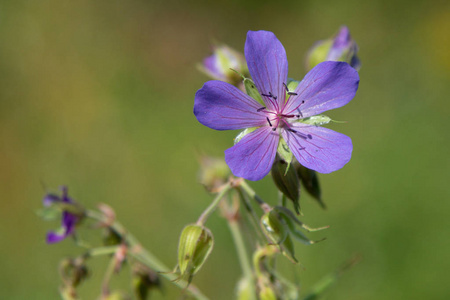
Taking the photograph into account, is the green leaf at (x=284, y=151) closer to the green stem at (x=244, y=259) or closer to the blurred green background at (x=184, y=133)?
the green stem at (x=244, y=259)

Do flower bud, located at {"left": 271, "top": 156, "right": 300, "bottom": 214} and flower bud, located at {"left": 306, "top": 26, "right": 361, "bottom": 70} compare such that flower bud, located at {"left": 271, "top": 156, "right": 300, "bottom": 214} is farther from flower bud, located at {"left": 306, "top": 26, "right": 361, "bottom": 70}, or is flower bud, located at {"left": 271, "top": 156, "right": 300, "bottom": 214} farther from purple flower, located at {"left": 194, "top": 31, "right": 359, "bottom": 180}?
flower bud, located at {"left": 306, "top": 26, "right": 361, "bottom": 70}

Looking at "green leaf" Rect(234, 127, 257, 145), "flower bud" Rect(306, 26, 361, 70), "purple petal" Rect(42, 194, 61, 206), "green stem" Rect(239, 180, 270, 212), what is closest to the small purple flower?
"purple petal" Rect(42, 194, 61, 206)

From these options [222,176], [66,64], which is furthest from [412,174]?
[66,64]

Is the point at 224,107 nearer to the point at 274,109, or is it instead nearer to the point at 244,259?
the point at 274,109

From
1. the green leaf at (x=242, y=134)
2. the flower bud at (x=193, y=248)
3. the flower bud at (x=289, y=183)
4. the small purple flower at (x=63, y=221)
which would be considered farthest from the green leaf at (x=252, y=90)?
the small purple flower at (x=63, y=221)

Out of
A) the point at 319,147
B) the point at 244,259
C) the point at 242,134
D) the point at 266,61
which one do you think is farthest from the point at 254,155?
the point at 244,259

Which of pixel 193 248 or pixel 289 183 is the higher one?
pixel 289 183

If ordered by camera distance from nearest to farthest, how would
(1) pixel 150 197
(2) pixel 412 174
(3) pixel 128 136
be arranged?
1. (2) pixel 412 174
2. (1) pixel 150 197
3. (3) pixel 128 136

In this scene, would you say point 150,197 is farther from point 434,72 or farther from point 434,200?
point 434,72

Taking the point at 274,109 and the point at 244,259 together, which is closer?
the point at 274,109
